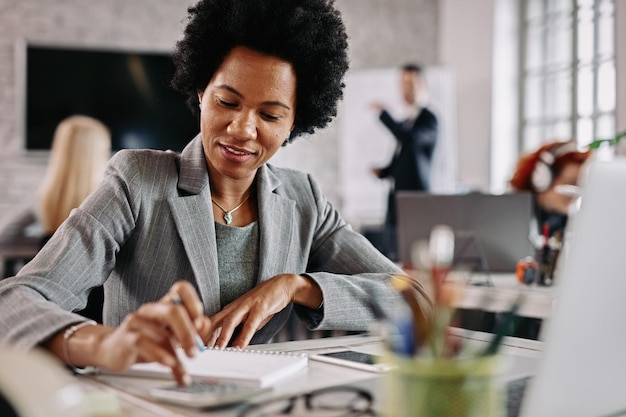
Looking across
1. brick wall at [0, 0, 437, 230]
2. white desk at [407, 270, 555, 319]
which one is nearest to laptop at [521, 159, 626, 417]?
white desk at [407, 270, 555, 319]

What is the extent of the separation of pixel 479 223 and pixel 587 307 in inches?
71.7

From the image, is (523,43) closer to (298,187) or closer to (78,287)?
(298,187)

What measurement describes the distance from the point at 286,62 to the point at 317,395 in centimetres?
70

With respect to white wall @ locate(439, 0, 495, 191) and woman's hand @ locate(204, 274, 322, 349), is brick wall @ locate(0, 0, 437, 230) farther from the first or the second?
woman's hand @ locate(204, 274, 322, 349)

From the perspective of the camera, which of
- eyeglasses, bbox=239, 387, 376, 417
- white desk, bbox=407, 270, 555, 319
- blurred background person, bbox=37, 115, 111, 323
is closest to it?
eyeglasses, bbox=239, 387, 376, 417

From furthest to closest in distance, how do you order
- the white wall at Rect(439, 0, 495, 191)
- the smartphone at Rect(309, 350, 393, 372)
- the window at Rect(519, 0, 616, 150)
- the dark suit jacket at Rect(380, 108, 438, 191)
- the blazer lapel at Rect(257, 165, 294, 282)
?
the white wall at Rect(439, 0, 495, 191) < the dark suit jacket at Rect(380, 108, 438, 191) < the window at Rect(519, 0, 616, 150) < the blazer lapel at Rect(257, 165, 294, 282) < the smartphone at Rect(309, 350, 393, 372)

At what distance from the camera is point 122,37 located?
5.41 metres

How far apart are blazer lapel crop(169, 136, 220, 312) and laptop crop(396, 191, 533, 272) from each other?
1309mm

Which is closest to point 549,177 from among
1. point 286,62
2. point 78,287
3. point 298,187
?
point 298,187

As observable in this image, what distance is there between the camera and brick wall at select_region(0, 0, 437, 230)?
199 inches

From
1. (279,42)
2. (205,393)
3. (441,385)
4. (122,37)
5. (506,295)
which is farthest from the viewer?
(122,37)

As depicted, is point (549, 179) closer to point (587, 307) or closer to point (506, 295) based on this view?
point (506, 295)

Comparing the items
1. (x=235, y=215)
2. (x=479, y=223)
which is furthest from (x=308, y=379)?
(x=479, y=223)

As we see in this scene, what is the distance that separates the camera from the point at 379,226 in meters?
5.69
